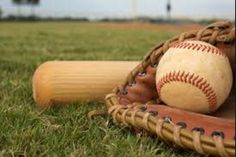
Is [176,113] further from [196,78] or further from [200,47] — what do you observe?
[200,47]

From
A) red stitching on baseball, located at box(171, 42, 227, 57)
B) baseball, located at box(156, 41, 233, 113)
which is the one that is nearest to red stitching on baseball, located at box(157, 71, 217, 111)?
baseball, located at box(156, 41, 233, 113)

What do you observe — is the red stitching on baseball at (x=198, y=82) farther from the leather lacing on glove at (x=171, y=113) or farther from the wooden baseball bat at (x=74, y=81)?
the wooden baseball bat at (x=74, y=81)

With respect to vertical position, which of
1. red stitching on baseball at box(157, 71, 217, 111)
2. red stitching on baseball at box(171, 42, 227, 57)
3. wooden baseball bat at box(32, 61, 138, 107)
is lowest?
wooden baseball bat at box(32, 61, 138, 107)

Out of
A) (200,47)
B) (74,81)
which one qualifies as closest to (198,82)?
(200,47)

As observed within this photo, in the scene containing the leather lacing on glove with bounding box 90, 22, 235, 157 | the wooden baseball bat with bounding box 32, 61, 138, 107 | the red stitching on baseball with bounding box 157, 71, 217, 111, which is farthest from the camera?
the wooden baseball bat with bounding box 32, 61, 138, 107

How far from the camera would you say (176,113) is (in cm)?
209

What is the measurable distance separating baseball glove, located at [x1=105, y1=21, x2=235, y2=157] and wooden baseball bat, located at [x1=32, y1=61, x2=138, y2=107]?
8.1 inches

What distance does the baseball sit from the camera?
217 centimetres

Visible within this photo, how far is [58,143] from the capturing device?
1.93 m

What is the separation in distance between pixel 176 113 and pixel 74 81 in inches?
31.5

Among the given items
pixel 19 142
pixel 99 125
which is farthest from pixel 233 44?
pixel 19 142

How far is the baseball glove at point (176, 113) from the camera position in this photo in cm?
184

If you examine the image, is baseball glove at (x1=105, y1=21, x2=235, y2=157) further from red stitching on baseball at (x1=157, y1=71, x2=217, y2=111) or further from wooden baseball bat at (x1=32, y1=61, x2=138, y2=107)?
wooden baseball bat at (x1=32, y1=61, x2=138, y2=107)

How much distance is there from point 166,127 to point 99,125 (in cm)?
39
